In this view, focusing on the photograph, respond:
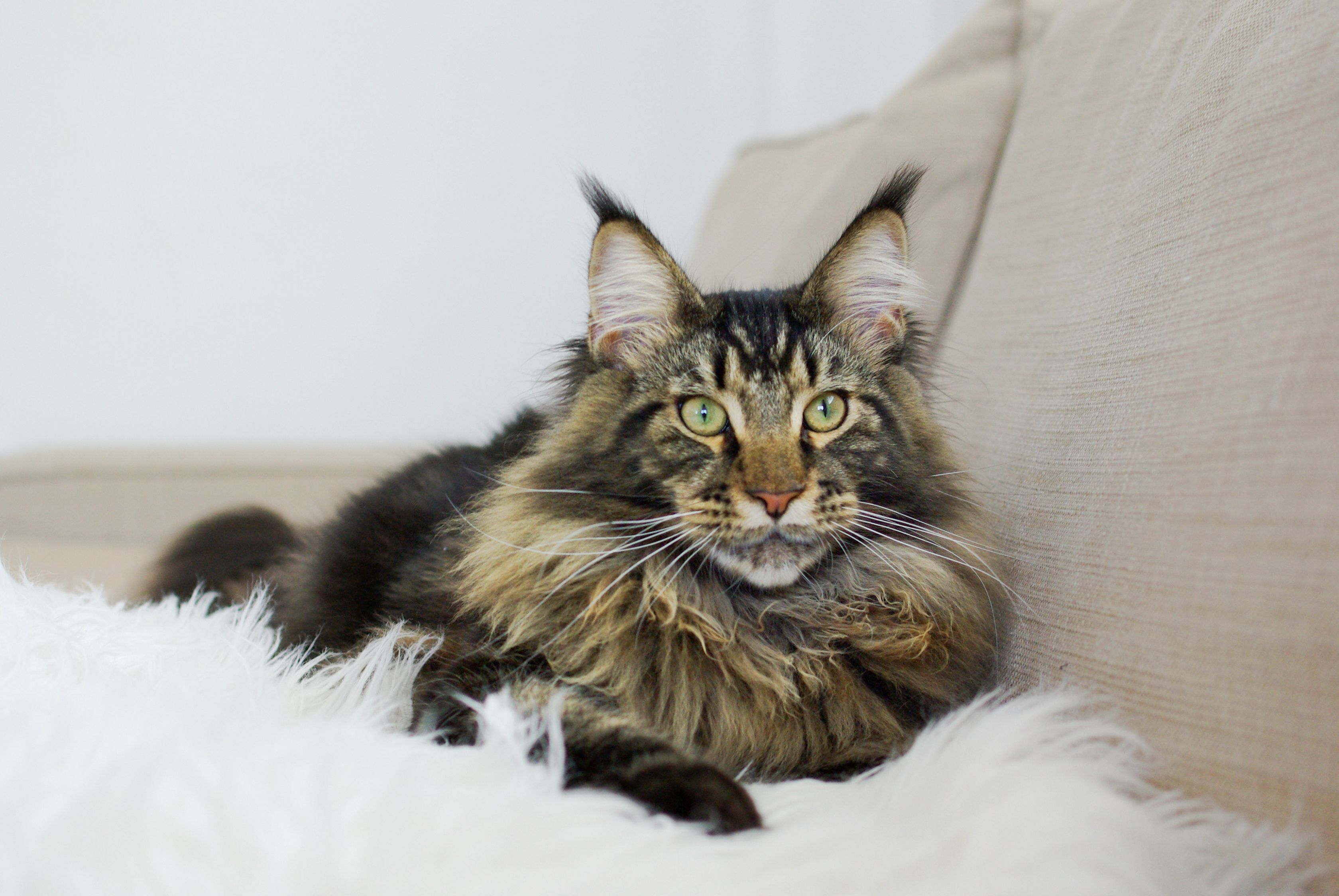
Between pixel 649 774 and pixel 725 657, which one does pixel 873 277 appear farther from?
pixel 649 774

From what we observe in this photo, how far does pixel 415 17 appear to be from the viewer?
2.92 m

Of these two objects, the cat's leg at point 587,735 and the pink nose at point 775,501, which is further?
the pink nose at point 775,501

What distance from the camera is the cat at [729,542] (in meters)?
1.04

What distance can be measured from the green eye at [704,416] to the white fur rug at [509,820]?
407 millimetres

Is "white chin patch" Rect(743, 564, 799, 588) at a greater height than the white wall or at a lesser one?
lesser

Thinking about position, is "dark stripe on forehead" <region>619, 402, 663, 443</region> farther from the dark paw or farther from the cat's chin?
the dark paw

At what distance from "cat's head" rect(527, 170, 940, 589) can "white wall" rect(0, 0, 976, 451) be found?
174 cm

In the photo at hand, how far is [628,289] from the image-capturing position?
1183 mm

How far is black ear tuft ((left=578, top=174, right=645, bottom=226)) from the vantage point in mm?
1132

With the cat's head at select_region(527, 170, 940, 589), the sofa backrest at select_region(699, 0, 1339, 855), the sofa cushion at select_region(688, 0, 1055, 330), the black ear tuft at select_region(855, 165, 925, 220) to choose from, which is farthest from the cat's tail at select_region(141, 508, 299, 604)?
the sofa backrest at select_region(699, 0, 1339, 855)

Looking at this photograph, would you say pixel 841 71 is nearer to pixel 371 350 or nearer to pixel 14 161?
pixel 371 350

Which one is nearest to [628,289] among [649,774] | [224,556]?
[649,774]

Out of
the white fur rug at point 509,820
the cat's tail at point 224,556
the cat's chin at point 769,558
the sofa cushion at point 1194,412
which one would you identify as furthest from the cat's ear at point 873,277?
the cat's tail at point 224,556

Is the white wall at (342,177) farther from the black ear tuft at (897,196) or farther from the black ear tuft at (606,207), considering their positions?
the black ear tuft at (897,196)
